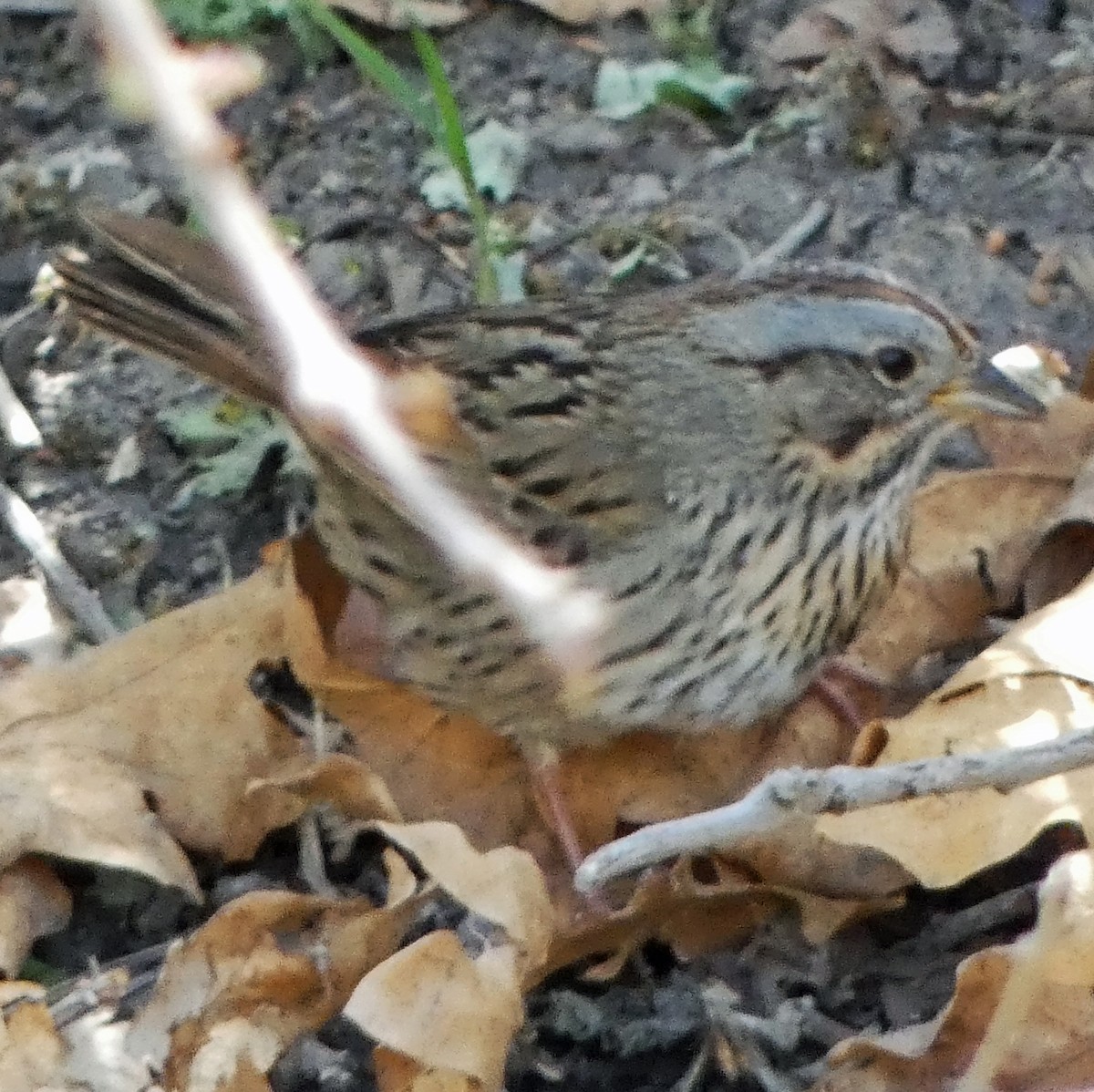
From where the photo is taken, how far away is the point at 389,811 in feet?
8.72

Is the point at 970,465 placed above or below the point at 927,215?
below

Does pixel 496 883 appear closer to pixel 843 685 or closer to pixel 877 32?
pixel 843 685

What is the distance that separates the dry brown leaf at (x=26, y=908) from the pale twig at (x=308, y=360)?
2.24 ft

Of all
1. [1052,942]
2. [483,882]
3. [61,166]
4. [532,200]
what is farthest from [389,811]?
[61,166]

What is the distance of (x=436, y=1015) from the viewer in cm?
220

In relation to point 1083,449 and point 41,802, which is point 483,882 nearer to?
point 41,802

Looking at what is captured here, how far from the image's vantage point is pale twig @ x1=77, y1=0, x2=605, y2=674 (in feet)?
3.46

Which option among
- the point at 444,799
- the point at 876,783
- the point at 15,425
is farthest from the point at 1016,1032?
the point at 15,425

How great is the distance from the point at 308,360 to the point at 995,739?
4.48ft

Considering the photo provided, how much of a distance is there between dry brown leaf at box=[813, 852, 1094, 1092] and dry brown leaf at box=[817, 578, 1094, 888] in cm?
15

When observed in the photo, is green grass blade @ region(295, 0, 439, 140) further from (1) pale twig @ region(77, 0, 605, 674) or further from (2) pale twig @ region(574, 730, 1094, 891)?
(2) pale twig @ region(574, 730, 1094, 891)

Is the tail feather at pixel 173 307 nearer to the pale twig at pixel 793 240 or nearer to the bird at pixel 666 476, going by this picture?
the bird at pixel 666 476

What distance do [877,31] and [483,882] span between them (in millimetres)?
2164

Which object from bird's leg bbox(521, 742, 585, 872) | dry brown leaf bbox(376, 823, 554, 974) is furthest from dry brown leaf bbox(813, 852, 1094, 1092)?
bird's leg bbox(521, 742, 585, 872)
